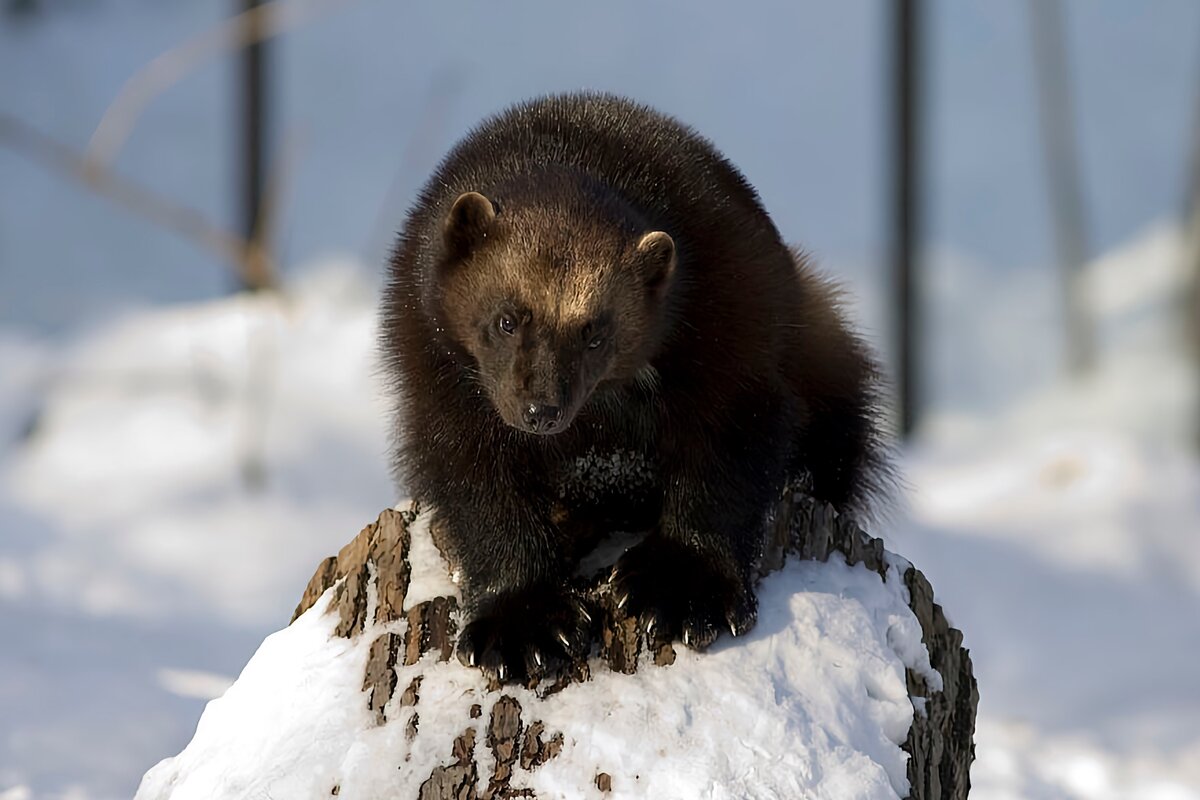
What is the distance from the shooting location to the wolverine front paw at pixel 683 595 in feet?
7.52

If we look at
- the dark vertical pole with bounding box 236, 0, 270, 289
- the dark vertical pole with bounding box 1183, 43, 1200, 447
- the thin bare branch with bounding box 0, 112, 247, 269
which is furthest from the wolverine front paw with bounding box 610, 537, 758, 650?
the dark vertical pole with bounding box 1183, 43, 1200, 447

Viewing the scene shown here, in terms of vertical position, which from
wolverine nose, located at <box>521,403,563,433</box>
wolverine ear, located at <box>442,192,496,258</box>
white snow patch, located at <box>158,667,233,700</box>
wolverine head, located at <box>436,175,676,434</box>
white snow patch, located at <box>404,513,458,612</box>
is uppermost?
white snow patch, located at <box>158,667,233,700</box>

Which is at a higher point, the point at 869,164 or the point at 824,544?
the point at 869,164

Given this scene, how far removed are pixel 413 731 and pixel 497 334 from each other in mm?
576

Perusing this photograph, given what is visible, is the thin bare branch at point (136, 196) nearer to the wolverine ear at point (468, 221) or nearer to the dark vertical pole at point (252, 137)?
the dark vertical pole at point (252, 137)

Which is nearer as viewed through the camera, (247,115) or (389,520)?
(389,520)

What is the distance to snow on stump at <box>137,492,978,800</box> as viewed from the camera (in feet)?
7.04

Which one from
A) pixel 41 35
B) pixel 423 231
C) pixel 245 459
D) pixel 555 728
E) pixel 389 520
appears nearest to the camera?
pixel 555 728

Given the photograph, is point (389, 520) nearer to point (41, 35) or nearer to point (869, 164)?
point (869, 164)

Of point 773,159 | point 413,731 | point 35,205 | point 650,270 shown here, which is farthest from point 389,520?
point 35,205

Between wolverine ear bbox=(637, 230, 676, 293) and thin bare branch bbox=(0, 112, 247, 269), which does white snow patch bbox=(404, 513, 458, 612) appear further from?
thin bare branch bbox=(0, 112, 247, 269)

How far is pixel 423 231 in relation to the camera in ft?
7.97

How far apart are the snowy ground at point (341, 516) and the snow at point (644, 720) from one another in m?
1.38

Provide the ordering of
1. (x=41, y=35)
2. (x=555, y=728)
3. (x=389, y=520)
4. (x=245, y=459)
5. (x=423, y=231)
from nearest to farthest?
(x=555, y=728)
(x=423, y=231)
(x=389, y=520)
(x=245, y=459)
(x=41, y=35)
